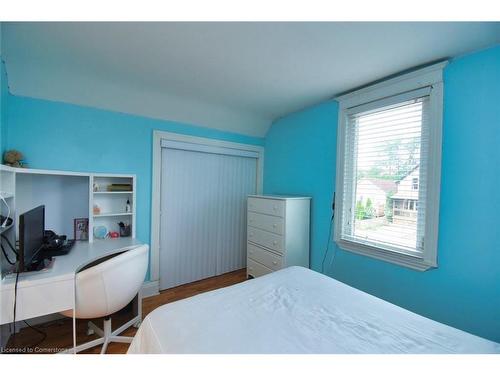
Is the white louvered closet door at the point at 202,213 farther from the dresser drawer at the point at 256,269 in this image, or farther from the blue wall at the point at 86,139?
the dresser drawer at the point at 256,269

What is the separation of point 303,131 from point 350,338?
2.35 meters

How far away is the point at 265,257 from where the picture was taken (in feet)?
8.66

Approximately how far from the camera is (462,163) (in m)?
1.53

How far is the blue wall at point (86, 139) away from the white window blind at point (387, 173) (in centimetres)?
211

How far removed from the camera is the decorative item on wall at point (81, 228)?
82.9 inches

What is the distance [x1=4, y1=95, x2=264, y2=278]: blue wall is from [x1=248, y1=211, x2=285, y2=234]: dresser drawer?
1298mm

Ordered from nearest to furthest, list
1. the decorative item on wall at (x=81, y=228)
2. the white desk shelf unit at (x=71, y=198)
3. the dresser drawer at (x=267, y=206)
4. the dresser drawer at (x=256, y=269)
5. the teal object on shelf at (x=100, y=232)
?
the white desk shelf unit at (x=71, y=198) < the decorative item on wall at (x=81, y=228) < the teal object on shelf at (x=100, y=232) < the dresser drawer at (x=267, y=206) < the dresser drawer at (x=256, y=269)

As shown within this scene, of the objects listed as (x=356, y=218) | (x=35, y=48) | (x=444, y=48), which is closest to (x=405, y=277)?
(x=356, y=218)

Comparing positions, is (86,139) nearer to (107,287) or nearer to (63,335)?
(107,287)

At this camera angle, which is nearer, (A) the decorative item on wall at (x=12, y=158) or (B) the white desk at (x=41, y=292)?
(B) the white desk at (x=41, y=292)

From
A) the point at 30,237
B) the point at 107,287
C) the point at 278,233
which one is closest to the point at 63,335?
the point at 107,287

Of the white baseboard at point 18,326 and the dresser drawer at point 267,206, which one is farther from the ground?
the dresser drawer at point 267,206

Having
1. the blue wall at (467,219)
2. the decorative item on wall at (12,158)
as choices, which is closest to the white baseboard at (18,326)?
the decorative item on wall at (12,158)
